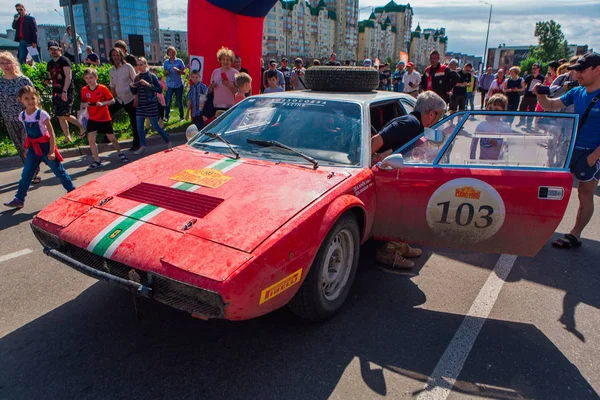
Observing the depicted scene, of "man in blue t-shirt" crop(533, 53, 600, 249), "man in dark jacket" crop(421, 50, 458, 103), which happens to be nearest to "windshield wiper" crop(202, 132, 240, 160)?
"man in blue t-shirt" crop(533, 53, 600, 249)

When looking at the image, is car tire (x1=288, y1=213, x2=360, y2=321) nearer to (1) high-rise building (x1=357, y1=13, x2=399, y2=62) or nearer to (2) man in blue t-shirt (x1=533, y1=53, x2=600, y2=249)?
(2) man in blue t-shirt (x1=533, y1=53, x2=600, y2=249)

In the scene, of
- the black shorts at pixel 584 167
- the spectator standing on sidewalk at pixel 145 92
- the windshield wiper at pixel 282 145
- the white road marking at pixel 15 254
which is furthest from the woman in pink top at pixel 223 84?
the black shorts at pixel 584 167

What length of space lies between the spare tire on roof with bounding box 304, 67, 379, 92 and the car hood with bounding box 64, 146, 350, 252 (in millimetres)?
1732

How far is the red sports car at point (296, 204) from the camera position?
224 cm

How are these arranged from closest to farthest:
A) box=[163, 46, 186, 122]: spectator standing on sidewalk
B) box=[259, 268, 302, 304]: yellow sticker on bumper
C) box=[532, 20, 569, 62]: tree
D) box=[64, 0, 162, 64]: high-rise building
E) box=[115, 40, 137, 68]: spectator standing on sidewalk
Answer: box=[259, 268, 302, 304]: yellow sticker on bumper
box=[115, 40, 137, 68]: spectator standing on sidewalk
box=[163, 46, 186, 122]: spectator standing on sidewalk
box=[532, 20, 569, 62]: tree
box=[64, 0, 162, 64]: high-rise building

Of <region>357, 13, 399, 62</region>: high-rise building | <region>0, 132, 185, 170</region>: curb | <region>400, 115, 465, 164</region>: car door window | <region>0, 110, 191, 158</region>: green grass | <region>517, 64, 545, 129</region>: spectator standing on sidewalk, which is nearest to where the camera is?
<region>400, 115, 465, 164</region>: car door window

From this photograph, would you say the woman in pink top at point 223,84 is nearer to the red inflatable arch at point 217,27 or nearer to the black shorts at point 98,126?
the black shorts at point 98,126

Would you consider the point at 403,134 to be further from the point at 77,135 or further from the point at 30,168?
the point at 77,135

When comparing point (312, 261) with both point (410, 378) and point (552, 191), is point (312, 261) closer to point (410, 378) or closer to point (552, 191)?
point (410, 378)

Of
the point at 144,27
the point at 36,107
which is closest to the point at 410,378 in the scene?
the point at 36,107

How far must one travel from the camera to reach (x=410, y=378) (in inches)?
94.7

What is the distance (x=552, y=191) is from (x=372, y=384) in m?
1.88

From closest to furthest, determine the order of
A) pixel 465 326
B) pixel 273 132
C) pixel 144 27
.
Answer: pixel 465 326, pixel 273 132, pixel 144 27

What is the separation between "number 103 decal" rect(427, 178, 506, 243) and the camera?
10.0 ft
